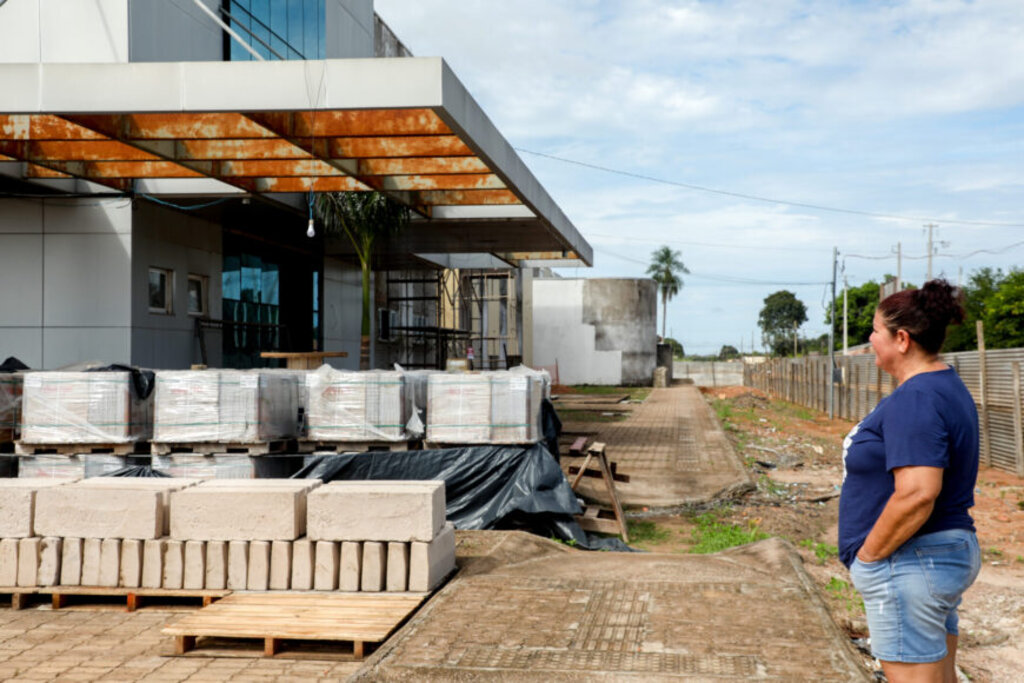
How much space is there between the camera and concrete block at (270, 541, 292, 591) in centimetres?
684

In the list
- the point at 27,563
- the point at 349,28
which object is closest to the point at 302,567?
the point at 27,563

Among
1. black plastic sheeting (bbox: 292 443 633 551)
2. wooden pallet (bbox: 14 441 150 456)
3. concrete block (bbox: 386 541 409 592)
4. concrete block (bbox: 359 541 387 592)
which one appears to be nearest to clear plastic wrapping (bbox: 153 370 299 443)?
wooden pallet (bbox: 14 441 150 456)

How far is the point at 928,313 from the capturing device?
3240 mm

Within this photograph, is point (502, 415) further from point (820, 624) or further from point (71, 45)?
point (71, 45)

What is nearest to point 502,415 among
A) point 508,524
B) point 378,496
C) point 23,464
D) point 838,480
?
point 508,524

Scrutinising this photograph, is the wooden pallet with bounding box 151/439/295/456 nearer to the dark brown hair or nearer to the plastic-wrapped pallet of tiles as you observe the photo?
the plastic-wrapped pallet of tiles

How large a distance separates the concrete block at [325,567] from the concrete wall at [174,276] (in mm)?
8098

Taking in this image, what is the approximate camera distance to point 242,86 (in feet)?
30.1

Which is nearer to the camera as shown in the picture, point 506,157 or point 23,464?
point 23,464

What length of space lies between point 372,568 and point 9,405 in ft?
17.9

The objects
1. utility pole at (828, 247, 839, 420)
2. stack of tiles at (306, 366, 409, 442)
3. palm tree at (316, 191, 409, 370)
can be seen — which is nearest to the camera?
stack of tiles at (306, 366, 409, 442)

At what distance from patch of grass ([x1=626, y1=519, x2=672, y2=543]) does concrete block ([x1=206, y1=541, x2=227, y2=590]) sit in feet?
16.0

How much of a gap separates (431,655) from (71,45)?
11.9 metres

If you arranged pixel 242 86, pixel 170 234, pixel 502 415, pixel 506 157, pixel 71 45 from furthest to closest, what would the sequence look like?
pixel 170 234
pixel 71 45
pixel 506 157
pixel 502 415
pixel 242 86
